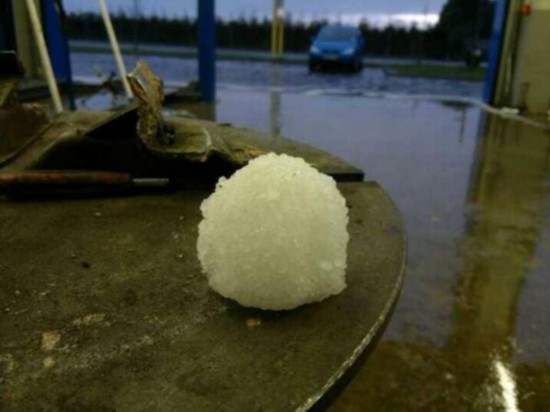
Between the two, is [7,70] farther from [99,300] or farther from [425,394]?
[425,394]

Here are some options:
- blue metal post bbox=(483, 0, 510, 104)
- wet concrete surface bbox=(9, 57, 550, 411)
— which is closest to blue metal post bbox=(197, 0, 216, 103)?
wet concrete surface bbox=(9, 57, 550, 411)

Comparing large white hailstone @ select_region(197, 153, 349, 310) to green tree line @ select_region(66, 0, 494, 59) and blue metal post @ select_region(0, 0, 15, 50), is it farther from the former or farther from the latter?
green tree line @ select_region(66, 0, 494, 59)

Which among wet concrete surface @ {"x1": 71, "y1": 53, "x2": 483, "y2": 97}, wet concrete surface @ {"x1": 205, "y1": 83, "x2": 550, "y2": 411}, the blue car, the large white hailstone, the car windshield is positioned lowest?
wet concrete surface @ {"x1": 205, "y1": 83, "x2": 550, "y2": 411}

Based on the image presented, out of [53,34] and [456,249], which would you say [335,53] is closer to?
[53,34]

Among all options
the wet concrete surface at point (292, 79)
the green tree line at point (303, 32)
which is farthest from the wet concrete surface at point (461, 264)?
the green tree line at point (303, 32)

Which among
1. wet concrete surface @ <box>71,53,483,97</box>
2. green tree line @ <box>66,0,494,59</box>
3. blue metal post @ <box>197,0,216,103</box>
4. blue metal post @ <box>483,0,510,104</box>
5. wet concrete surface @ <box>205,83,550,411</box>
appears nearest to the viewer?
wet concrete surface @ <box>205,83,550,411</box>
